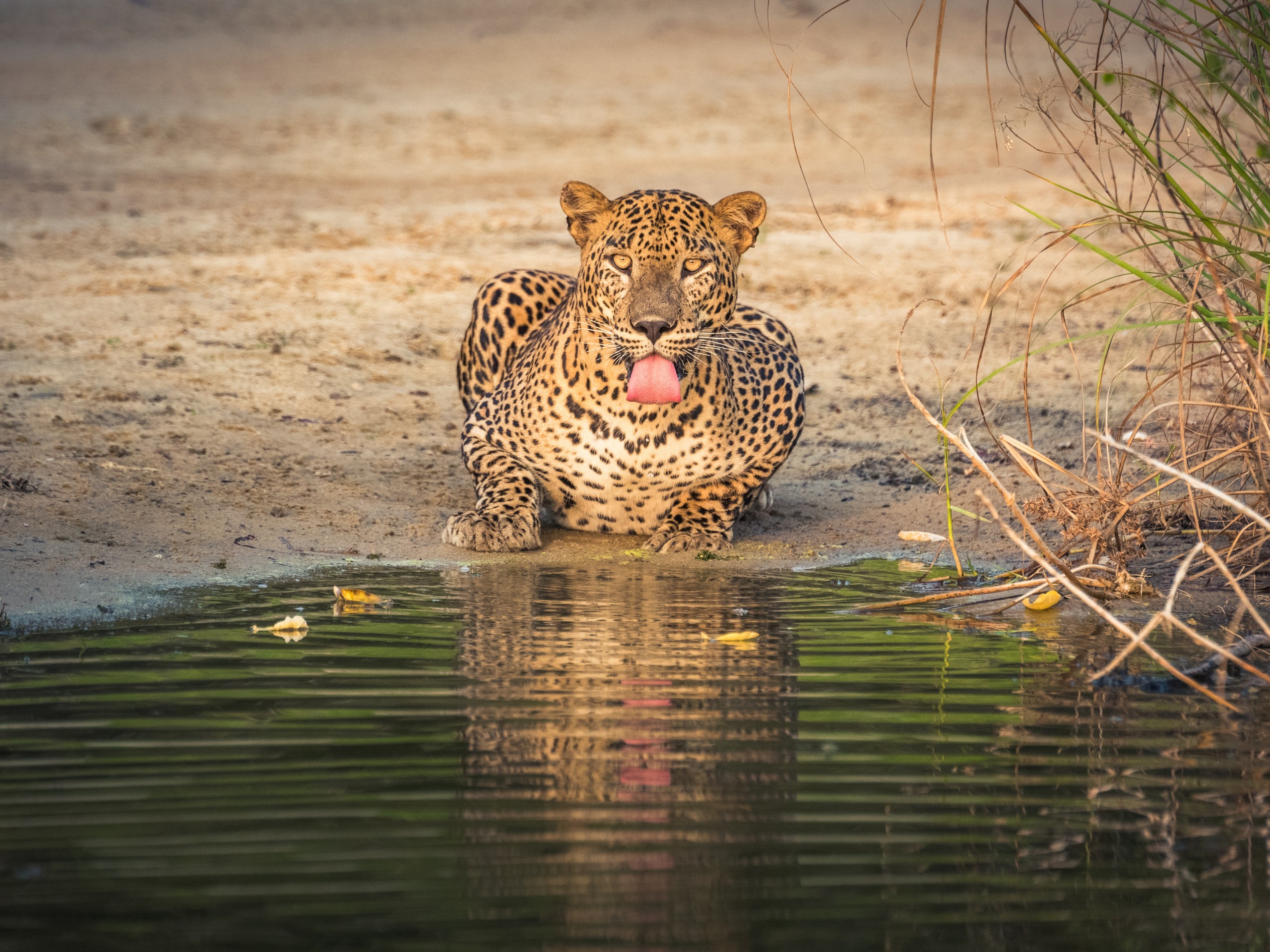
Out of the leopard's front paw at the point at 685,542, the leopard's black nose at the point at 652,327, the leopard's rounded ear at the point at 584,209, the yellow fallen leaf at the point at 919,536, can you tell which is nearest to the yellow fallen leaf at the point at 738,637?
the leopard's black nose at the point at 652,327

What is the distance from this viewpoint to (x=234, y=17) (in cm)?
3238

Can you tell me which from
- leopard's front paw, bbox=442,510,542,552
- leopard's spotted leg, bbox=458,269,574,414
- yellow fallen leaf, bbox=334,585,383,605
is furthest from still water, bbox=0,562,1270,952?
leopard's spotted leg, bbox=458,269,574,414

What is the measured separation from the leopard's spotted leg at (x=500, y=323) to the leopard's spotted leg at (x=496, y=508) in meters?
0.87

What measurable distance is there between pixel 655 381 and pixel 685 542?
800mm

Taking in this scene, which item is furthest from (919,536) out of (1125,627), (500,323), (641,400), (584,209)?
(1125,627)

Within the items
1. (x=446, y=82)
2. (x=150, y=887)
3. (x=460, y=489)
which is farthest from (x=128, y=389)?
(x=446, y=82)

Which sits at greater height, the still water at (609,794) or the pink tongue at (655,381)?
the pink tongue at (655,381)

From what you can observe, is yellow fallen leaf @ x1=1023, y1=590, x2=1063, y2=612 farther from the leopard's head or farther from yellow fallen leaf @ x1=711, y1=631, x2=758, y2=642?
the leopard's head

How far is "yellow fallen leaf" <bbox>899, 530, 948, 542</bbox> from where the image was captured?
7.01 metres

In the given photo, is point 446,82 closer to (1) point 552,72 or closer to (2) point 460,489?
(1) point 552,72

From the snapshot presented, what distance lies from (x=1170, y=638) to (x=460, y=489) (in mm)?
4027

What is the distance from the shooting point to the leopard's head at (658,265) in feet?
21.2

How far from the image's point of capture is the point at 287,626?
16.3 ft

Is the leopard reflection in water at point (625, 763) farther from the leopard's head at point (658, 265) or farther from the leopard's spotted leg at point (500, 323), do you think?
the leopard's spotted leg at point (500, 323)
